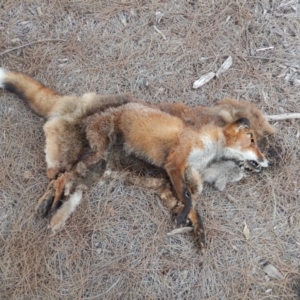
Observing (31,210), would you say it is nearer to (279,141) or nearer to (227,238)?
(227,238)

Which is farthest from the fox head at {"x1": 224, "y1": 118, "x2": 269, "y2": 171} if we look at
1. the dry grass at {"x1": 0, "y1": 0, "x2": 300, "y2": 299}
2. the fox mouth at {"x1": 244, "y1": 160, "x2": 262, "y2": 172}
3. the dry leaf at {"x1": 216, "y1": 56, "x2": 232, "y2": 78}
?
the dry leaf at {"x1": 216, "y1": 56, "x2": 232, "y2": 78}

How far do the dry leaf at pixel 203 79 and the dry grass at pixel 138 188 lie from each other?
69 mm

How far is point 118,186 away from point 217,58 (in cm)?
221

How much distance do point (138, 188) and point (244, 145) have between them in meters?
1.37

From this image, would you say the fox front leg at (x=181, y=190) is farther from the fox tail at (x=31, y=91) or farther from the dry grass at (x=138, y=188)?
the fox tail at (x=31, y=91)

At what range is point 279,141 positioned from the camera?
477 cm

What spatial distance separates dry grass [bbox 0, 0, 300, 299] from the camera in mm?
4125

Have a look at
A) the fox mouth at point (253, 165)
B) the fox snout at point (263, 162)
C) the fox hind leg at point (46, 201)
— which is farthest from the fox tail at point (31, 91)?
the fox snout at point (263, 162)

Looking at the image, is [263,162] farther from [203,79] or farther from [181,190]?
[203,79]

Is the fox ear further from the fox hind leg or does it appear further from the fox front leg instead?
the fox hind leg

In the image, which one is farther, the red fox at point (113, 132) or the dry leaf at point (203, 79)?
the dry leaf at point (203, 79)

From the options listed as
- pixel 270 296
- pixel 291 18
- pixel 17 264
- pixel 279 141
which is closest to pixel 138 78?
pixel 279 141

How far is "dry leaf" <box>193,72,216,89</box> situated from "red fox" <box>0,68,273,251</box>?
0.51m

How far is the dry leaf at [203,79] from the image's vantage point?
4.99 metres
